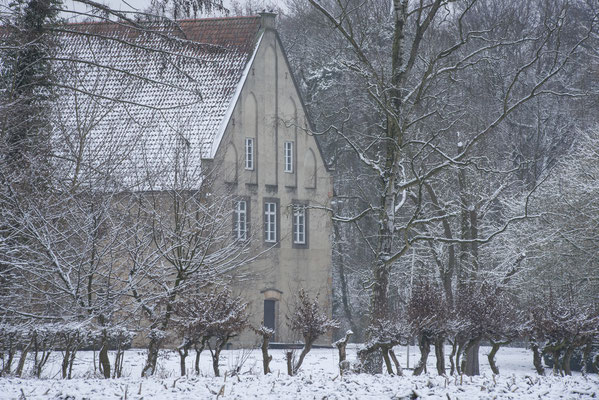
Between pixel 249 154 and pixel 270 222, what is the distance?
9.04ft

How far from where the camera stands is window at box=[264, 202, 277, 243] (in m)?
35.7

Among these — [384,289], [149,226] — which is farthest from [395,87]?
[149,226]

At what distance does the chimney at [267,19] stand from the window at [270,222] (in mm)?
6931

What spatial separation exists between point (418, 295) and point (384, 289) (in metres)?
1.08

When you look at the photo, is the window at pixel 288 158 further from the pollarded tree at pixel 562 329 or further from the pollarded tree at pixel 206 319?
the pollarded tree at pixel 206 319

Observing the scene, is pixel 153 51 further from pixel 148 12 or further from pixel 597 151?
pixel 597 151

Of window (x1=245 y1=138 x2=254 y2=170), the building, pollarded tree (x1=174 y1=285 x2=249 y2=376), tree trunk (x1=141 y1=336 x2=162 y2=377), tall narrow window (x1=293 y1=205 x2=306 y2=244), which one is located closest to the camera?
tree trunk (x1=141 y1=336 x2=162 y2=377)

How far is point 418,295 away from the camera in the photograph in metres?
18.4

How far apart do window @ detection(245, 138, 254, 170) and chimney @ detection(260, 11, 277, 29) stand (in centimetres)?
462

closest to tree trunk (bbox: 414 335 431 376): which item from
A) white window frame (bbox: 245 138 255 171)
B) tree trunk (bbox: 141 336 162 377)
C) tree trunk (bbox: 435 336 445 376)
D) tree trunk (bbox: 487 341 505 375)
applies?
tree trunk (bbox: 435 336 445 376)

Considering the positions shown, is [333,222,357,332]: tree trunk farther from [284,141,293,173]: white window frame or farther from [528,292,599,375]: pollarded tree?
[528,292,599,375]: pollarded tree

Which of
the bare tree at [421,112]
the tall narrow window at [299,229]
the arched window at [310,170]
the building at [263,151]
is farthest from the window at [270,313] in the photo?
the bare tree at [421,112]

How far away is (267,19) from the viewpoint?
3622 cm

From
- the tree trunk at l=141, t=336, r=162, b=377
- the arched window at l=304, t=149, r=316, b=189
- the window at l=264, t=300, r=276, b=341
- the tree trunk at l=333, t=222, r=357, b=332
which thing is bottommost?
the tree trunk at l=141, t=336, r=162, b=377
